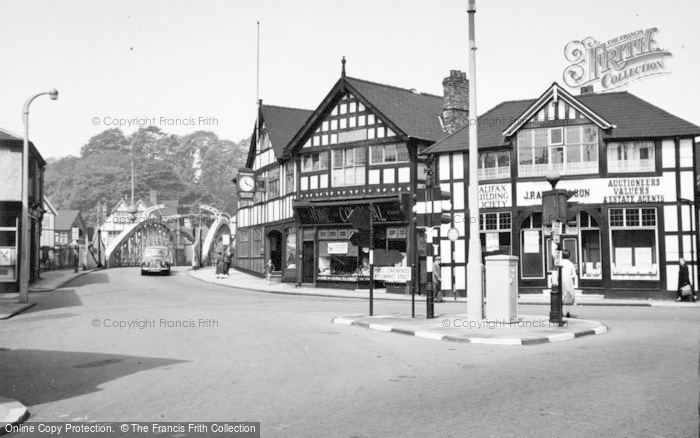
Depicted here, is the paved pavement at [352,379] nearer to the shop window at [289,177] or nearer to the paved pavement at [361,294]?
the paved pavement at [361,294]

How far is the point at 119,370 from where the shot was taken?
1051cm

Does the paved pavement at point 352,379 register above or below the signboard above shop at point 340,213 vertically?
below

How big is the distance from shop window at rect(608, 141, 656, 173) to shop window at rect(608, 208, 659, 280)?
1731 mm

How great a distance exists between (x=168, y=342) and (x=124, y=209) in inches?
3189

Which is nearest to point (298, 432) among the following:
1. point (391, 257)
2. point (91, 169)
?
point (391, 257)

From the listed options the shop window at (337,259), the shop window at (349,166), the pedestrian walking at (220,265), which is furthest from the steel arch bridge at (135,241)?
the shop window at (349,166)

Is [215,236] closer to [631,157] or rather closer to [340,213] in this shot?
[340,213]

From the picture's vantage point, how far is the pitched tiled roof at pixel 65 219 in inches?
3418

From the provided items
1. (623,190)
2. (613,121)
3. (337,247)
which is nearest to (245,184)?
(337,247)

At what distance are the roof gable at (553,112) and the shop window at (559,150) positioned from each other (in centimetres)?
47

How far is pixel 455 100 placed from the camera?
34.7m

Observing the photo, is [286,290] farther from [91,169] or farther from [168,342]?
[91,169]

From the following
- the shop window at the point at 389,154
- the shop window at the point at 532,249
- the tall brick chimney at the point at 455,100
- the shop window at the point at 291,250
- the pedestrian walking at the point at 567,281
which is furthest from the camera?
the shop window at the point at 291,250

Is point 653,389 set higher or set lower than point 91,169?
lower
